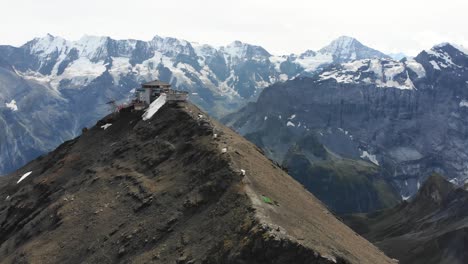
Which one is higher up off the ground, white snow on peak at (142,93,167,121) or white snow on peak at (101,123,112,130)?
white snow on peak at (142,93,167,121)

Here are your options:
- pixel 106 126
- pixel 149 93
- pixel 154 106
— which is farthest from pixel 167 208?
pixel 149 93

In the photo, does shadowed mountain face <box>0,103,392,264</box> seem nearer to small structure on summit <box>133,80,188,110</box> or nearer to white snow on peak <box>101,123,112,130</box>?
white snow on peak <box>101,123,112,130</box>

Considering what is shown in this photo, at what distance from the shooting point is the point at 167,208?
91062 millimetres

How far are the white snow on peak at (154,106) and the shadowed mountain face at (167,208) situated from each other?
7.60 feet

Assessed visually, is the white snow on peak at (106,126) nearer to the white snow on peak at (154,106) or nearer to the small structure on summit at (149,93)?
the small structure on summit at (149,93)

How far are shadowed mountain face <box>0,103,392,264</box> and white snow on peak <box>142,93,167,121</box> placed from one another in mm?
2318

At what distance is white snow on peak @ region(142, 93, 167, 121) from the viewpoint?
A: 142m

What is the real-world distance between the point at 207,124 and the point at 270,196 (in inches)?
1479

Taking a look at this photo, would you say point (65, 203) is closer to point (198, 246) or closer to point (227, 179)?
point (227, 179)

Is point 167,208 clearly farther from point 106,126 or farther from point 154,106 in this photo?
point 106,126

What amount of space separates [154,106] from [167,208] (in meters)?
58.9

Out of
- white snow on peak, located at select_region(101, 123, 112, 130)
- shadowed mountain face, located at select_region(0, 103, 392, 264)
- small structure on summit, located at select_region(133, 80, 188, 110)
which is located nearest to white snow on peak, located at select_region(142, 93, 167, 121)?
shadowed mountain face, located at select_region(0, 103, 392, 264)

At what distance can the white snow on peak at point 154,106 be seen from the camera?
142m

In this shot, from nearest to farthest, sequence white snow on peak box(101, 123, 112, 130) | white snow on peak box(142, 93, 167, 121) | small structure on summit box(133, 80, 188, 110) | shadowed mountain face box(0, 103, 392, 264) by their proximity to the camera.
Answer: shadowed mountain face box(0, 103, 392, 264) < white snow on peak box(142, 93, 167, 121) < white snow on peak box(101, 123, 112, 130) < small structure on summit box(133, 80, 188, 110)
